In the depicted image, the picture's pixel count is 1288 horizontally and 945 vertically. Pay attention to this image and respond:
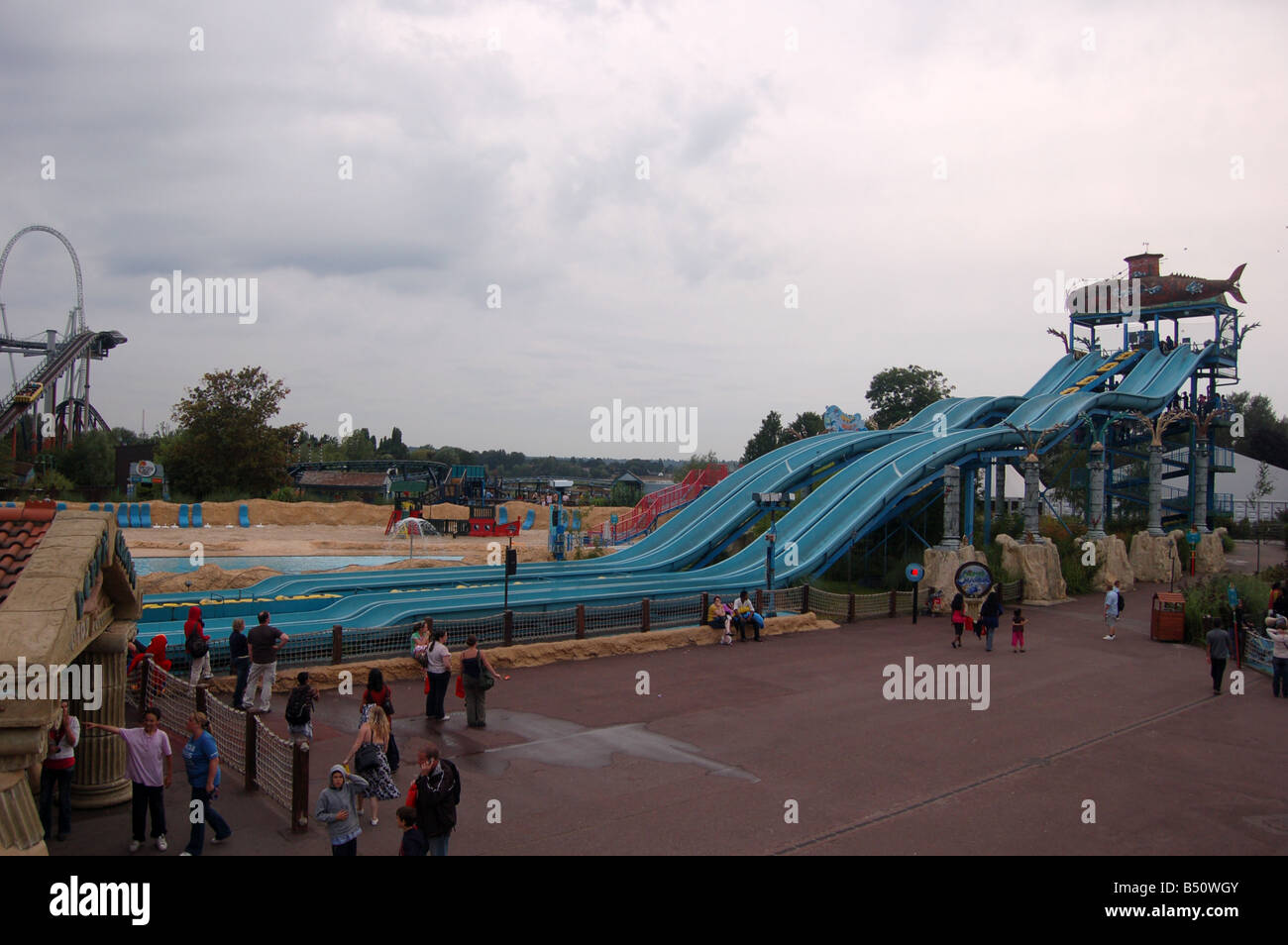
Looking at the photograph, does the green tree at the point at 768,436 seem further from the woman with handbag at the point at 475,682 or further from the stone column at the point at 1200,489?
the woman with handbag at the point at 475,682

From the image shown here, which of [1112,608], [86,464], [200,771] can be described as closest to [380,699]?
[200,771]

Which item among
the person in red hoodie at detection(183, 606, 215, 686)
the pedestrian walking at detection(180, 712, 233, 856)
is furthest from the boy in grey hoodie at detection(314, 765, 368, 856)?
the person in red hoodie at detection(183, 606, 215, 686)

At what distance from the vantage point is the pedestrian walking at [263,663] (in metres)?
12.4

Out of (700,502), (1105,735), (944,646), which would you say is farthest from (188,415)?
(1105,735)

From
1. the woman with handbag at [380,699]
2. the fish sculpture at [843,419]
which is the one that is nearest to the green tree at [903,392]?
the fish sculpture at [843,419]

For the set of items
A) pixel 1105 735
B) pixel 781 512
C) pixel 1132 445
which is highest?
pixel 1132 445

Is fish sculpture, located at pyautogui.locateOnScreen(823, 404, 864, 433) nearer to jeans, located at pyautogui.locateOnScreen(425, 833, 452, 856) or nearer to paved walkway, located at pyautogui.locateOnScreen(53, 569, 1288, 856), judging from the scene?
paved walkway, located at pyautogui.locateOnScreen(53, 569, 1288, 856)

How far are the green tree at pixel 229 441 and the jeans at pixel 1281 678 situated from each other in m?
53.6

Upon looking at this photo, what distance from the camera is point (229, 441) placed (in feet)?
183

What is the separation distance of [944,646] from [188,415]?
5040 centimetres

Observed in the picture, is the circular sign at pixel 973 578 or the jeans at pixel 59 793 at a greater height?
the circular sign at pixel 973 578

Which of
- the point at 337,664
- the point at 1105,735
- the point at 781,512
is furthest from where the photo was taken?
the point at 781,512
